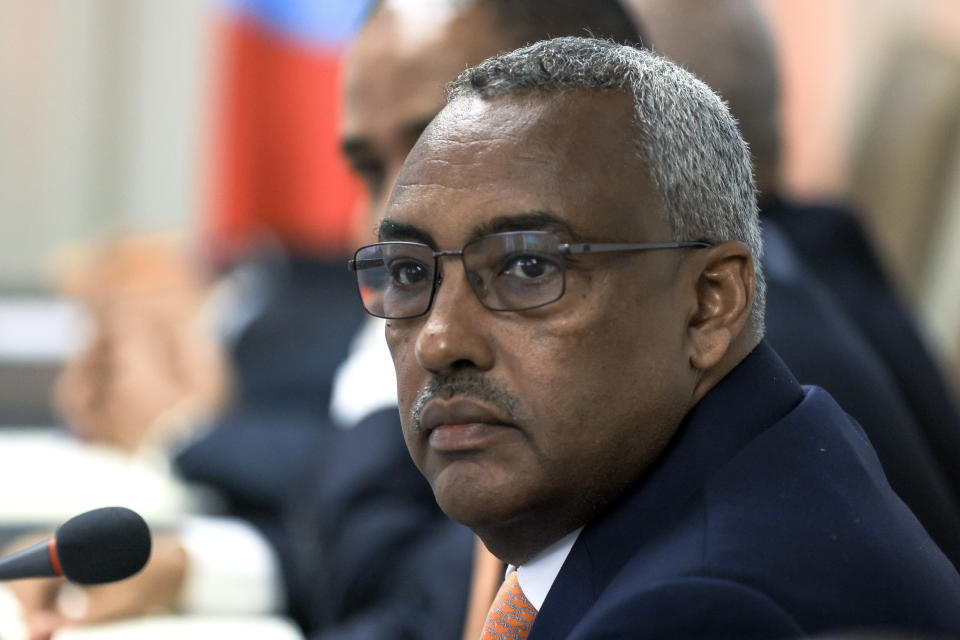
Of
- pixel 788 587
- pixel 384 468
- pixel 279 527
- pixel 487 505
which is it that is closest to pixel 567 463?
pixel 487 505

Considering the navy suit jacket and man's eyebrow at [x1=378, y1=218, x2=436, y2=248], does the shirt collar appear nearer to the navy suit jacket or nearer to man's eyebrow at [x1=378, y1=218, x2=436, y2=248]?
the navy suit jacket

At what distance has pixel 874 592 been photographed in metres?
0.92

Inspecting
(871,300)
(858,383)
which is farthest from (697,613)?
(871,300)

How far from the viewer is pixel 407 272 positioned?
111cm

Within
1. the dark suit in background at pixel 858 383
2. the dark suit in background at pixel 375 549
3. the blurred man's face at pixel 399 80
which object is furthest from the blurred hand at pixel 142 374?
the dark suit in background at pixel 858 383

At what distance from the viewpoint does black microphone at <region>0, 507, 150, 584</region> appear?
1.13 m

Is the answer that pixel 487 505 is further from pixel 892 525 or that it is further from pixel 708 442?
pixel 892 525

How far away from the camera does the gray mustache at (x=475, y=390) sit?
1034 millimetres

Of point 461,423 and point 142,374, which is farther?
point 142,374

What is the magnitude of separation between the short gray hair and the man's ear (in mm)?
17

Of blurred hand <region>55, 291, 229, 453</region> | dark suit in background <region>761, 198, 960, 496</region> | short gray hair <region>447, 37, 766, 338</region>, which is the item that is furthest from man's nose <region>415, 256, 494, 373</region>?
blurred hand <region>55, 291, 229, 453</region>

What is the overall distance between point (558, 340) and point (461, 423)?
0.11 metres

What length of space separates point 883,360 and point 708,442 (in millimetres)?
1015

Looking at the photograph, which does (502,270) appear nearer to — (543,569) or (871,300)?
(543,569)
